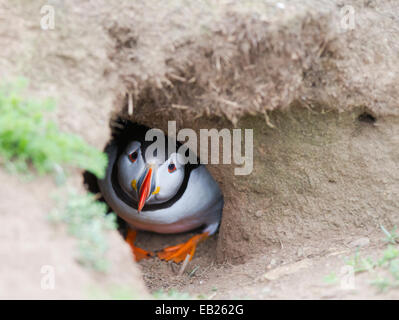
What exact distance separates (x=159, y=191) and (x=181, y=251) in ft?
2.66

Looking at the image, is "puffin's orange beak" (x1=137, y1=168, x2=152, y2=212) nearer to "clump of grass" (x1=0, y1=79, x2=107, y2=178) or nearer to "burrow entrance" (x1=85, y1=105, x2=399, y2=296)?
"burrow entrance" (x1=85, y1=105, x2=399, y2=296)

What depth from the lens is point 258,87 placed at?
300 cm

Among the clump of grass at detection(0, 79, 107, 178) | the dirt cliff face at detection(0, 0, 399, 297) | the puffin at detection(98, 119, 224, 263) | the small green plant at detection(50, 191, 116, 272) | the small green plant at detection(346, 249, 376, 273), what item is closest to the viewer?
the small green plant at detection(50, 191, 116, 272)

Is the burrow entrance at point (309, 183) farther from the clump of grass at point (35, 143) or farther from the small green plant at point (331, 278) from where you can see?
the clump of grass at point (35, 143)

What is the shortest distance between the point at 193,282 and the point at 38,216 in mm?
1983

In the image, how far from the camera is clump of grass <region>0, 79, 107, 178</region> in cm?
211

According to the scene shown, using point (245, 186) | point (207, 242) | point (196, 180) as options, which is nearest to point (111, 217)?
point (245, 186)

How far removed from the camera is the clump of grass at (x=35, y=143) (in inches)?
83.2

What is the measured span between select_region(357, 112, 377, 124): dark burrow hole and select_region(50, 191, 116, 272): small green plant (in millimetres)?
2320

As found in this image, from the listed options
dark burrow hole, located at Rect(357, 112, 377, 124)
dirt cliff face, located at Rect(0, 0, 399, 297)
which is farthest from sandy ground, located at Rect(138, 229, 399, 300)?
dark burrow hole, located at Rect(357, 112, 377, 124)

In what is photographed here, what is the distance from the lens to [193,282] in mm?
3707

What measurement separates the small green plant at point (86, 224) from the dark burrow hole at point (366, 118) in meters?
2.32

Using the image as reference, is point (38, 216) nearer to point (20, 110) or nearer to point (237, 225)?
point (20, 110)

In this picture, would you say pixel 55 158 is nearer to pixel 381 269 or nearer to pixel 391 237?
pixel 381 269
